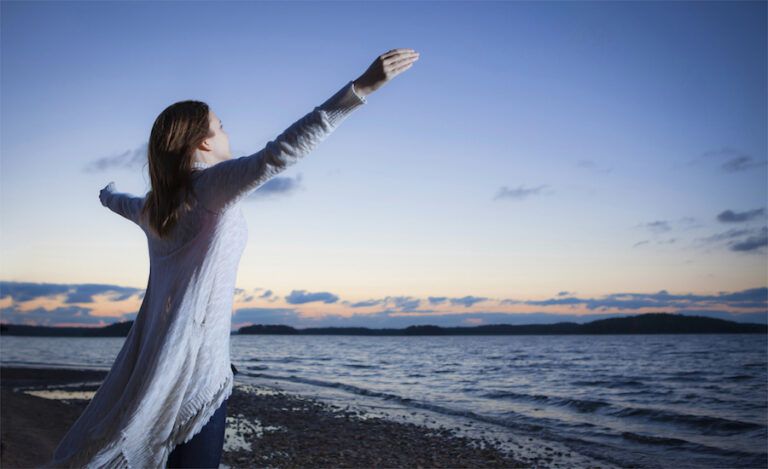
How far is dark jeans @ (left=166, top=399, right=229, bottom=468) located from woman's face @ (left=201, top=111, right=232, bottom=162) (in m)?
0.83

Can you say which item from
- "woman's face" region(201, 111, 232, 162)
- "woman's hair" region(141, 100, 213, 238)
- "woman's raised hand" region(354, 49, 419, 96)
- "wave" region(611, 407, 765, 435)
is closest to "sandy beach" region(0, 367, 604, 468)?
"wave" region(611, 407, 765, 435)

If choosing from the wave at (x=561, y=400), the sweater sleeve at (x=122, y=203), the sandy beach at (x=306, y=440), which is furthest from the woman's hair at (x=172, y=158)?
the wave at (x=561, y=400)

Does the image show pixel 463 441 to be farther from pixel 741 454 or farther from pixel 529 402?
pixel 529 402

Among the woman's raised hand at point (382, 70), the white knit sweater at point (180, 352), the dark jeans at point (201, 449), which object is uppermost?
the woman's raised hand at point (382, 70)

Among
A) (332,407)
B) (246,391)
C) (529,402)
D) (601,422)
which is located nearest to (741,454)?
(601,422)

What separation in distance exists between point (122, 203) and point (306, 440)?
9.94 m

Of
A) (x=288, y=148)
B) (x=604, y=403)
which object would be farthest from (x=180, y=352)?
(x=604, y=403)

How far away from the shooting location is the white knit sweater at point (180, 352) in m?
1.67

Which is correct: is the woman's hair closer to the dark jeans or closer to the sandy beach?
the dark jeans

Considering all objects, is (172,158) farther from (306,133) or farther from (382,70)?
(382,70)

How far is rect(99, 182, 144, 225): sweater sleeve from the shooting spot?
2105mm

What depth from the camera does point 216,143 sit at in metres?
1.86

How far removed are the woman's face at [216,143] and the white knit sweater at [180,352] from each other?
8 cm

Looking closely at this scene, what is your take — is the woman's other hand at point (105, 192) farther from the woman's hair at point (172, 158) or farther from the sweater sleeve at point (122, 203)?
the woman's hair at point (172, 158)
